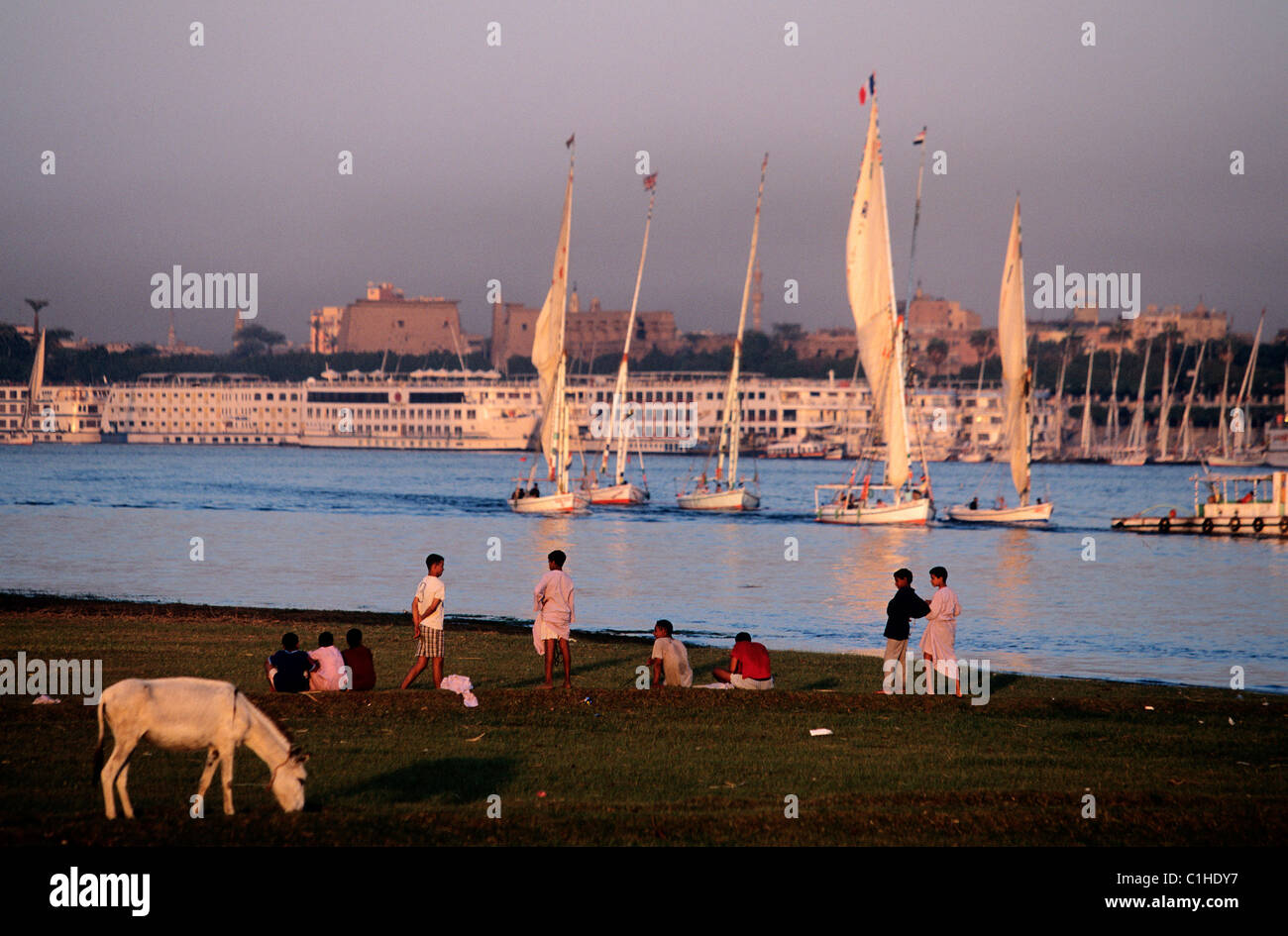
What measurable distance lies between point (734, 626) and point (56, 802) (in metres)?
20.4

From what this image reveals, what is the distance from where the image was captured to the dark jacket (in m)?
16.6

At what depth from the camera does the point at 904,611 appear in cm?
1667

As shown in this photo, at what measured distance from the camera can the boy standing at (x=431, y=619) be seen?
1622cm

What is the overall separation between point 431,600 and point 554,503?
55522 millimetres

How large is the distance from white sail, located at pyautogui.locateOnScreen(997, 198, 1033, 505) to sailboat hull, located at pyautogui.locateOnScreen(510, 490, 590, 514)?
21.0 meters

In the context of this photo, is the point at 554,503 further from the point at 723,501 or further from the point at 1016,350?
the point at 1016,350

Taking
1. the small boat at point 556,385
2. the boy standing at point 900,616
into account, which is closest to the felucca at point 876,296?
the small boat at point 556,385

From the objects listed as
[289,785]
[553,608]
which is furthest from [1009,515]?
[289,785]

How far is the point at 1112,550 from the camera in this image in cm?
5753

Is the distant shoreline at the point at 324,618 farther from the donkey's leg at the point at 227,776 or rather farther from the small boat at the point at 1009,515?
the small boat at the point at 1009,515

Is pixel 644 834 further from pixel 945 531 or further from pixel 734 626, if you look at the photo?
pixel 945 531

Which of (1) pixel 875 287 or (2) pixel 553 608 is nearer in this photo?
(2) pixel 553 608

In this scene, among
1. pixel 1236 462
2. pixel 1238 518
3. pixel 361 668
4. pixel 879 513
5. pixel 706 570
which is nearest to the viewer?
pixel 361 668
